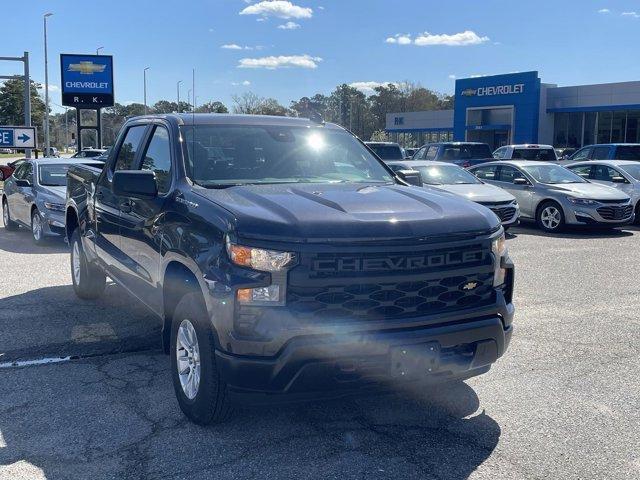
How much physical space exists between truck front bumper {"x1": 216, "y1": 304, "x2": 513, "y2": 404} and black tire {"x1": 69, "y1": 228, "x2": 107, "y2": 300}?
3.80m

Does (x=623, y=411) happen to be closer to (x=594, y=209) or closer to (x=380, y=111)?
(x=594, y=209)

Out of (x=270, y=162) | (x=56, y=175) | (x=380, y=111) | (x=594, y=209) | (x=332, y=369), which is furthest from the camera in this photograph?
(x=380, y=111)

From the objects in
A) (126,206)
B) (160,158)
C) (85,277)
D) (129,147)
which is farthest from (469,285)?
(85,277)

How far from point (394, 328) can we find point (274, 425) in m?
1.04

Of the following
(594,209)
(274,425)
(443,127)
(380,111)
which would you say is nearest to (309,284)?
(274,425)

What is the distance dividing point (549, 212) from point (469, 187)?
181 centimetres

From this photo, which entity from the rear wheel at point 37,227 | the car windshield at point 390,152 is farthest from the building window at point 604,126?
the rear wheel at point 37,227

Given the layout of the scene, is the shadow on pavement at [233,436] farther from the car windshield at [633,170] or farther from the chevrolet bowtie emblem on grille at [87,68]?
the chevrolet bowtie emblem on grille at [87,68]

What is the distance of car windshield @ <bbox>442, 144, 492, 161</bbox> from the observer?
805 inches

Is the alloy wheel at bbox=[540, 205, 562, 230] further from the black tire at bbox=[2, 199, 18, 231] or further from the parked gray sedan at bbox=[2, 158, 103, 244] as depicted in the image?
the black tire at bbox=[2, 199, 18, 231]

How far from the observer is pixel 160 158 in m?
5.04

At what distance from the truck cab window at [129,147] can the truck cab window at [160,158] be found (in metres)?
0.30

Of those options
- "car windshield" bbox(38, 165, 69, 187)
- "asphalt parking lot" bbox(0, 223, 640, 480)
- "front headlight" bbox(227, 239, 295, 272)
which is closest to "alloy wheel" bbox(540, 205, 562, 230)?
"asphalt parking lot" bbox(0, 223, 640, 480)

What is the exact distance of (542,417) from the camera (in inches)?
165
